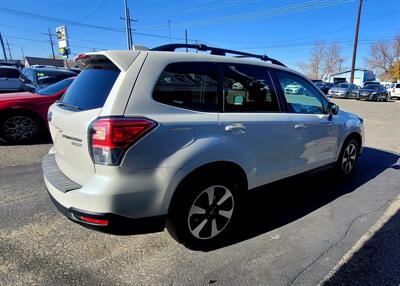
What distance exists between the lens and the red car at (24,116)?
6.31 metres

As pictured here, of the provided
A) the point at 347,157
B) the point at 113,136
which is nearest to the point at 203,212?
the point at 113,136

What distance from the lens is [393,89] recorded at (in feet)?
102

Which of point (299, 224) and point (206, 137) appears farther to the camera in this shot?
point (299, 224)

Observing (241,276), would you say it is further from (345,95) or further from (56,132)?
(345,95)

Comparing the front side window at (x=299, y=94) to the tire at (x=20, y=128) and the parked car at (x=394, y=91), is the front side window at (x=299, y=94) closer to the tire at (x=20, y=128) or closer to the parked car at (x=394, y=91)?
the tire at (x=20, y=128)

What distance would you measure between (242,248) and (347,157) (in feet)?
9.60

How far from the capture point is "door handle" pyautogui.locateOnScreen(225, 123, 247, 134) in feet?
8.91

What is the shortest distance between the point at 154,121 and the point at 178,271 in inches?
50.9

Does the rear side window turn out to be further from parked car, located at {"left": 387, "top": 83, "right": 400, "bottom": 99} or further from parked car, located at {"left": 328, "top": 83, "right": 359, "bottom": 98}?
parked car, located at {"left": 387, "top": 83, "right": 400, "bottom": 99}

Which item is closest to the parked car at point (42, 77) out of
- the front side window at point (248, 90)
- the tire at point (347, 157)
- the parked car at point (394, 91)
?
the front side window at point (248, 90)

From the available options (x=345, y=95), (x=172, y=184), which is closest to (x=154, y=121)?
(x=172, y=184)

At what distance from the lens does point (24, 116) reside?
651 cm

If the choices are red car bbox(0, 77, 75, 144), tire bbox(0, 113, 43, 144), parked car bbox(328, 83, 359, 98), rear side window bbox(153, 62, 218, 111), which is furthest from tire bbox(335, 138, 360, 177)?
parked car bbox(328, 83, 359, 98)

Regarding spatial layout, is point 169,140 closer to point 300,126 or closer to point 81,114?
point 81,114
